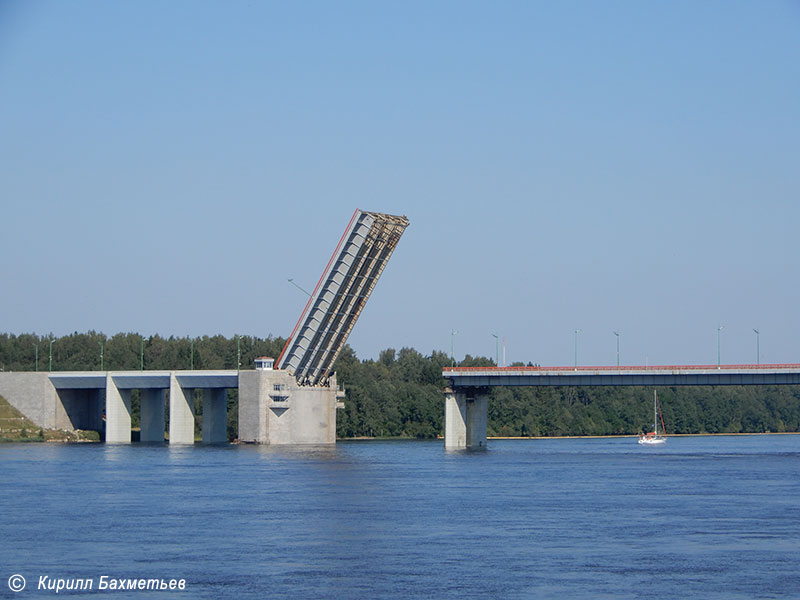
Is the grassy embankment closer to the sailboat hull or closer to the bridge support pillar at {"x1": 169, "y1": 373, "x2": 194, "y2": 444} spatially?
the bridge support pillar at {"x1": 169, "y1": 373, "x2": 194, "y2": 444}

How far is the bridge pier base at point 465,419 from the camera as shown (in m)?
83.5

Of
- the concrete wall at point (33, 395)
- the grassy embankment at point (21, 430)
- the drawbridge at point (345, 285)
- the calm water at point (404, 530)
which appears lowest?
the calm water at point (404, 530)

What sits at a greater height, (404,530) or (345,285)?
(345,285)

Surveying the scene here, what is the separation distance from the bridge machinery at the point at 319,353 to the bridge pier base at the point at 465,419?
322 inches

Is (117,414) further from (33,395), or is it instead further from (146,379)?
(33,395)

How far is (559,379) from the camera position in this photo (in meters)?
78.6

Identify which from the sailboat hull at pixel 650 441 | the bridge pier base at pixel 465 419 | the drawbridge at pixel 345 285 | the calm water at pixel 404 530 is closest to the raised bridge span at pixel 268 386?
the drawbridge at pixel 345 285

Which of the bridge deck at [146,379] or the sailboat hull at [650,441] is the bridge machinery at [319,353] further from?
the sailboat hull at [650,441]

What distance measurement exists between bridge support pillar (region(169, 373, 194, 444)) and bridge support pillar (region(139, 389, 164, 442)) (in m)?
4.67

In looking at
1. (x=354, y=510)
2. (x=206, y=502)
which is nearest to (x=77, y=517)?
(x=206, y=502)

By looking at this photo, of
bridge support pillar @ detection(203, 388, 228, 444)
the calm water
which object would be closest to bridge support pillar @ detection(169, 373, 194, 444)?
bridge support pillar @ detection(203, 388, 228, 444)

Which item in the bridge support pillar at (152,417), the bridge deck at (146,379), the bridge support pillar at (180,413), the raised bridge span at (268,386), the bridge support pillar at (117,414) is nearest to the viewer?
the raised bridge span at (268,386)

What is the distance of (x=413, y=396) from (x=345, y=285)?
147 ft

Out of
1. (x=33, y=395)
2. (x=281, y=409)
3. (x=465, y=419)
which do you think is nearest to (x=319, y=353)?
(x=281, y=409)
